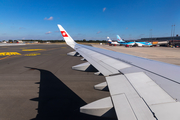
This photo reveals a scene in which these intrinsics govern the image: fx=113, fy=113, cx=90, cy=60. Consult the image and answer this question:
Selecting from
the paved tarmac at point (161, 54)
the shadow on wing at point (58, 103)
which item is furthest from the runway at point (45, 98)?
the paved tarmac at point (161, 54)

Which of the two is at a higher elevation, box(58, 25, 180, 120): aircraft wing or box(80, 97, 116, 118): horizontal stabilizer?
box(58, 25, 180, 120): aircraft wing

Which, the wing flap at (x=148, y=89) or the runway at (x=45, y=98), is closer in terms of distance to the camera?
the wing flap at (x=148, y=89)

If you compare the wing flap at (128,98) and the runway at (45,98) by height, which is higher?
the wing flap at (128,98)

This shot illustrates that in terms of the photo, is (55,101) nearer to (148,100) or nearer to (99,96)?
(99,96)

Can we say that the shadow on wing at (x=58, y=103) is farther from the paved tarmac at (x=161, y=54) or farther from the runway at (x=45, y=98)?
the paved tarmac at (x=161, y=54)

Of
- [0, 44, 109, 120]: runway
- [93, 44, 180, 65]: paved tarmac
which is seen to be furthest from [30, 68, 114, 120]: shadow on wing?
[93, 44, 180, 65]: paved tarmac

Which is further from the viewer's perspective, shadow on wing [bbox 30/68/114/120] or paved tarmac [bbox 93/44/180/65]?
paved tarmac [bbox 93/44/180/65]

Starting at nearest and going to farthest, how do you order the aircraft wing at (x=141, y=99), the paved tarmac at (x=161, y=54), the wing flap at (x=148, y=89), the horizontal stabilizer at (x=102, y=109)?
the aircraft wing at (x=141, y=99), the wing flap at (x=148, y=89), the horizontal stabilizer at (x=102, y=109), the paved tarmac at (x=161, y=54)

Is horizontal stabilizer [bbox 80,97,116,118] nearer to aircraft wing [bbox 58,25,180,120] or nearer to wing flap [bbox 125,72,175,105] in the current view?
aircraft wing [bbox 58,25,180,120]

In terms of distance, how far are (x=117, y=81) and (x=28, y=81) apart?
6140 millimetres

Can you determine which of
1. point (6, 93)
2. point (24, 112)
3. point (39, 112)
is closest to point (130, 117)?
point (39, 112)

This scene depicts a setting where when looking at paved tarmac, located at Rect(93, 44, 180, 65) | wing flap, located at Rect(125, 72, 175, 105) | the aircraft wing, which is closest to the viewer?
the aircraft wing

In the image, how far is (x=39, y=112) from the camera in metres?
3.73

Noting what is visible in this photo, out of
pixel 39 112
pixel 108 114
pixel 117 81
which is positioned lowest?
pixel 39 112
